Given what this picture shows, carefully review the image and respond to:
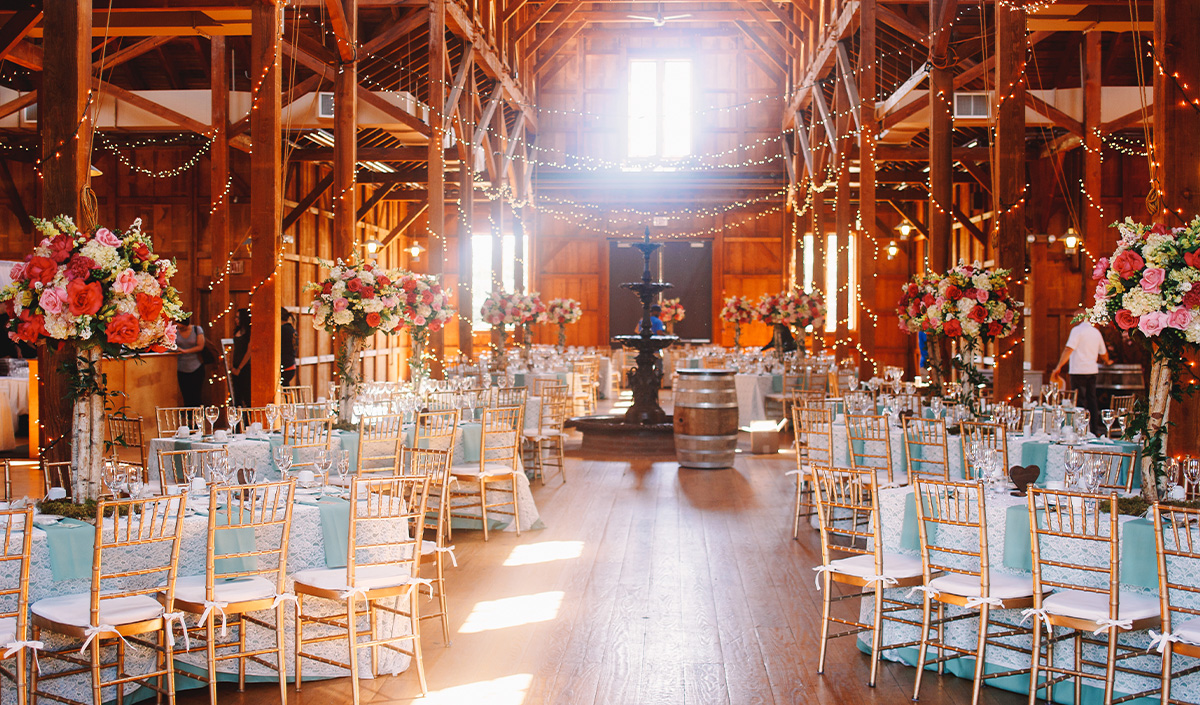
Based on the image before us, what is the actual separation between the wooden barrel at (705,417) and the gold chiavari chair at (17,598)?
21.4 feet

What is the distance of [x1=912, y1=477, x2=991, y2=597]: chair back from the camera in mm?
3678

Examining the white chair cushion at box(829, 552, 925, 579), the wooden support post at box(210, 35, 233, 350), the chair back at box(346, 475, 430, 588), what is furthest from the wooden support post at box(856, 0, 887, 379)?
the chair back at box(346, 475, 430, 588)

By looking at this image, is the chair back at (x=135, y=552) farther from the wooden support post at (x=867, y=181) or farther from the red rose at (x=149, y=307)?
the wooden support post at (x=867, y=181)

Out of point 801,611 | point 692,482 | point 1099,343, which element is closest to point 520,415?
point 692,482

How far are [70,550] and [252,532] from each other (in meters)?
0.62

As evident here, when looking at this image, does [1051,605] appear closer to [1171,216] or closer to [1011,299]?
[1171,216]

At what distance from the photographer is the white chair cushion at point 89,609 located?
3.33 m

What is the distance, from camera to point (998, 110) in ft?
25.3

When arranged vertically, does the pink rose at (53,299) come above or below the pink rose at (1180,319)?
above

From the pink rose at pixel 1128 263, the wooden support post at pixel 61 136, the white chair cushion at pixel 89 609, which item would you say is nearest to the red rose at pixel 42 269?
the white chair cushion at pixel 89 609

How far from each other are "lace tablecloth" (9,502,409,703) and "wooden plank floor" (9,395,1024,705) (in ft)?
0.28

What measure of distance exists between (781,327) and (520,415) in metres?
7.22

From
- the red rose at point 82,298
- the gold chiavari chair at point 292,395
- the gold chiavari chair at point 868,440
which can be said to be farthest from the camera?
the gold chiavari chair at point 292,395

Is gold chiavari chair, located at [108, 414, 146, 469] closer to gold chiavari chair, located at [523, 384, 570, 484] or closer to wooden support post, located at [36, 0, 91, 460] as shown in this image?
wooden support post, located at [36, 0, 91, 460]
